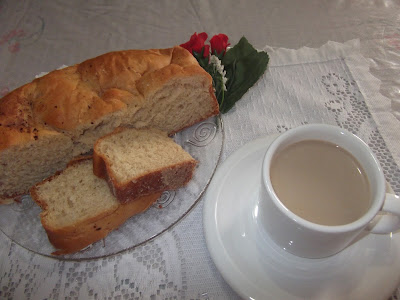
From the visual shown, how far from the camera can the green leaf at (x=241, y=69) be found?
4.97 ft

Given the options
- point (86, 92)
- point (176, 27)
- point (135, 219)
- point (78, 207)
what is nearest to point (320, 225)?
point (135, 219)

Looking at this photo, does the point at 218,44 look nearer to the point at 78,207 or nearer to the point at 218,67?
the point at 218,67

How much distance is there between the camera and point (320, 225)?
0.77 m

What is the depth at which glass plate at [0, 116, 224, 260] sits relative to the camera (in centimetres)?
112

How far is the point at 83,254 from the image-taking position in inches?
44.8

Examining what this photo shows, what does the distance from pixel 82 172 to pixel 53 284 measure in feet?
1.37

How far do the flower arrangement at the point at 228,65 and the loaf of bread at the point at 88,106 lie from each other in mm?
120

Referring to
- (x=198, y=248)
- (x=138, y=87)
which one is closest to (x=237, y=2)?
(x=138, y=87)

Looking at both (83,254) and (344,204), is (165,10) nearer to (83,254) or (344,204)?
(83,254)

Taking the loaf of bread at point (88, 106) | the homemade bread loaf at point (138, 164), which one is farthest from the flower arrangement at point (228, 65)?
the homemade bread loaf at point (138, 164)

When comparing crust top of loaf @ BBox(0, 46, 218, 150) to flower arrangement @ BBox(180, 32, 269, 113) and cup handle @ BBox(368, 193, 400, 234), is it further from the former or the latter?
cup handle @ BBox(368, 193, 400, 234)

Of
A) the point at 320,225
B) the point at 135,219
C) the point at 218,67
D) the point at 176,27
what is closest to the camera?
the point at 320,225

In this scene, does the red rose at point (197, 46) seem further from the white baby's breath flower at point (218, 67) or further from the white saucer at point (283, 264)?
the white saucer at point (283, 264)

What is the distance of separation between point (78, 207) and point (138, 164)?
269 millimetres
